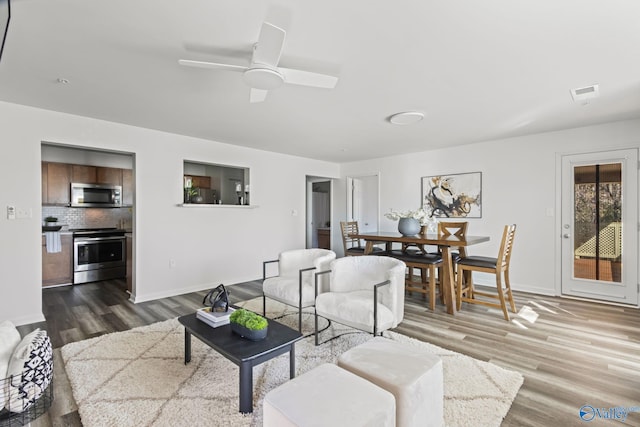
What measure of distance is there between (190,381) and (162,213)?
2762mm

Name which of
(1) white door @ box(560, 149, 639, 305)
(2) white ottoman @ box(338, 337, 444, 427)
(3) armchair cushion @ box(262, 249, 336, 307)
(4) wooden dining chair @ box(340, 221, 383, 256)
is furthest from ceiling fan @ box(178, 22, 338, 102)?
(1) white door @ box(560, 149, 639, 305)

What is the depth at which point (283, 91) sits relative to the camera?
9.61 feet

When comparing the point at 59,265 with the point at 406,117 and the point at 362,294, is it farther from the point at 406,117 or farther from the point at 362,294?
the point at 406,117

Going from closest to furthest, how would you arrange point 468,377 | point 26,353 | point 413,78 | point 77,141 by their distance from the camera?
1. point 26,353
2. point 468,377
3. point 413,78
4. point 77,141

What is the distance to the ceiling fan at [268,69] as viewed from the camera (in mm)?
1796

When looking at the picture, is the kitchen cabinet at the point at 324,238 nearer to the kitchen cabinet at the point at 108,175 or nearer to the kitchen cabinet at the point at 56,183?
the kitchen cabinet at the point at 108,175

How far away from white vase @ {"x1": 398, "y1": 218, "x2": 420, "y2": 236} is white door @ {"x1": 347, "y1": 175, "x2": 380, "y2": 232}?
2.48 metres

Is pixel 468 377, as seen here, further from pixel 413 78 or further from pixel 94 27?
pixel 94 27

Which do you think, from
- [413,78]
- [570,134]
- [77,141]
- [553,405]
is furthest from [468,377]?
[77,141]

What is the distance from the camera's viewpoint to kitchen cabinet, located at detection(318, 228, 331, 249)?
25.2ft

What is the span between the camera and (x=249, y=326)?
1.93 metres

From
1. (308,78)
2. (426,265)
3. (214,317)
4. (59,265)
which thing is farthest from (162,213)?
(426,265)

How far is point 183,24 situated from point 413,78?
1807mm

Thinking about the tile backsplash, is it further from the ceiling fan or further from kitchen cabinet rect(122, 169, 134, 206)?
the ceiling fan
